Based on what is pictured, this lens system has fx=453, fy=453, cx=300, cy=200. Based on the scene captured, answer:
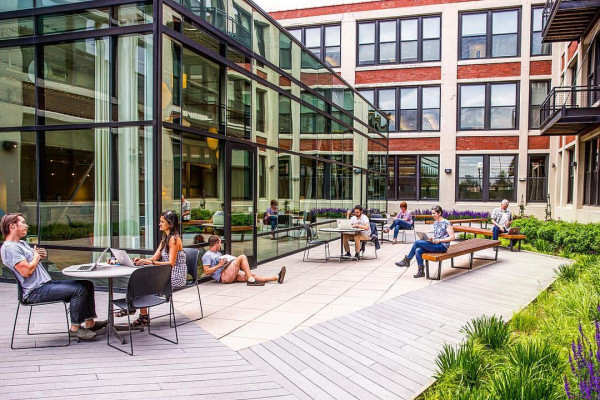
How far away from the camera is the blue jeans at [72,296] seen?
5.00 metres

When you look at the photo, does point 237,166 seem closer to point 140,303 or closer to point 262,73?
point 262,73

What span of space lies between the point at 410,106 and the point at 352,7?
21.9 feet

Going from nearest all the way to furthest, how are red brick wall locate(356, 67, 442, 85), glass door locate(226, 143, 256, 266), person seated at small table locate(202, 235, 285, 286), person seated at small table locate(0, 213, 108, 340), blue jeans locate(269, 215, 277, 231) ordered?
person seated at small table locate(0, 213, 108, 340), person seated at small table locate(202, 235, 285, 286), glass door locate(226, 143, 256, 266), blue jeans locate(269, 215, 277, 231), red brick wall locate(356, 67, 442, 85)

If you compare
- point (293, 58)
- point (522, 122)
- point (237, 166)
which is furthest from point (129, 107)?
point (522, 122)

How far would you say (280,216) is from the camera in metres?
12.3

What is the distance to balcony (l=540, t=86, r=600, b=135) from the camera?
14.4m

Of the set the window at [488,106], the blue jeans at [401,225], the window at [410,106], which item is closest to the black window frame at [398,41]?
the window at [410,106]

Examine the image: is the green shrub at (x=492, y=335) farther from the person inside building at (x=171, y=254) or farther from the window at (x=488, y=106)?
the window at (x=488, y=106)

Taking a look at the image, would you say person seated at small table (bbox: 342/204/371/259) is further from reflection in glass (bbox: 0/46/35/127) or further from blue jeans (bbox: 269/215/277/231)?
Answer: reflection in glass (bbox: 0/46/35/127)

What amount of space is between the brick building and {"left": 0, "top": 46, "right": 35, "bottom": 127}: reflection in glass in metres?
19.1

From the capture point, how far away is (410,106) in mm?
25797

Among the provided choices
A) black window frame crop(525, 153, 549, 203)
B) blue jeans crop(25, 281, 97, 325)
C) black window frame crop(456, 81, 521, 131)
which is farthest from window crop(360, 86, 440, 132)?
blue jeans crop(25, 281, 97, 325)

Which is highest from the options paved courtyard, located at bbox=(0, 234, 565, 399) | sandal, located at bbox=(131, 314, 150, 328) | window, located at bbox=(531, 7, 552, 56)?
window, located at bbox=(531, 7, 552, 56)

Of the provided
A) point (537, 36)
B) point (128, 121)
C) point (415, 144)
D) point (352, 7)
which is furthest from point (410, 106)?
point (128, 121)
